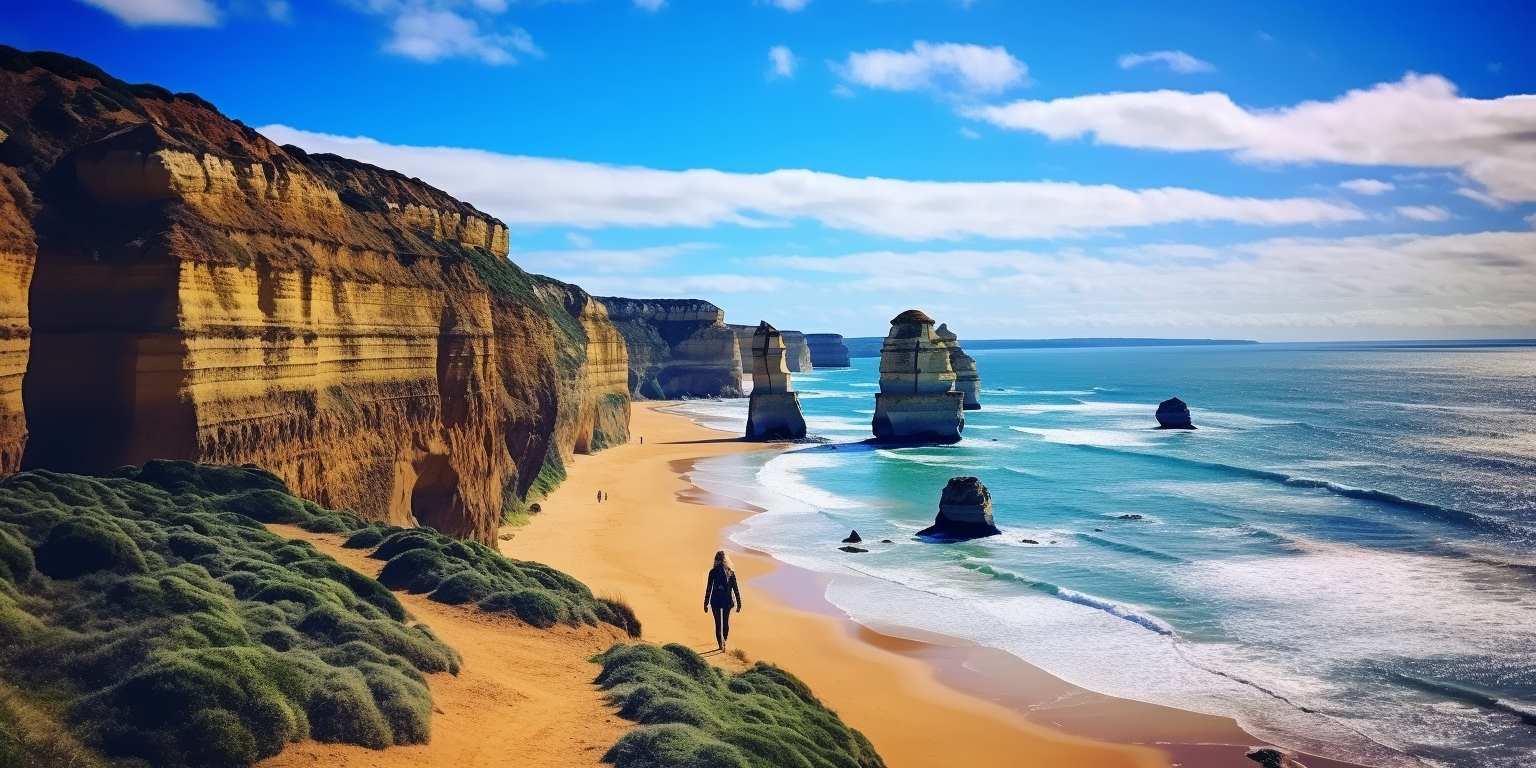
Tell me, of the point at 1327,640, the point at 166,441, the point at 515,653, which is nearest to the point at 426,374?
the point at 166,441

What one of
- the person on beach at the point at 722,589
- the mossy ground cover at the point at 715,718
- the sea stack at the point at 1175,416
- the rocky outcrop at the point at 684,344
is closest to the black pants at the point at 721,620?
the person on beach at the point at 722,589

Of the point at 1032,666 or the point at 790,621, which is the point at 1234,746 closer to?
the point at 1032,666

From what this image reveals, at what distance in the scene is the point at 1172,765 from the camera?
16016 mm

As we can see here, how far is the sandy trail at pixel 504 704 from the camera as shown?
10.4 metres

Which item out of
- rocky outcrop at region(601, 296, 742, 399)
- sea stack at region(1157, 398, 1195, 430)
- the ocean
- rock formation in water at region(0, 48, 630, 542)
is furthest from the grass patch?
rocky outcrop at region(601, 296, 742, 399)

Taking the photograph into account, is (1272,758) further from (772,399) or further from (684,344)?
(684,344)

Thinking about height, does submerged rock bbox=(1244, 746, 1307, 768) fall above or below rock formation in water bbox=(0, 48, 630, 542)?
below

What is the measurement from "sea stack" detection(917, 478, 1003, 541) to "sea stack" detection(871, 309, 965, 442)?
31.4 meters

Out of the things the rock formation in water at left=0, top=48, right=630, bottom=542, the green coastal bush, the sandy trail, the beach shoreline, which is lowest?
the beach shoreline

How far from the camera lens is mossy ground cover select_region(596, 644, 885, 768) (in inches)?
428

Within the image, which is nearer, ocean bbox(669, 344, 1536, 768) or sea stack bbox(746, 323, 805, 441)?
ocean bbox(669, 344, 1536, 768)

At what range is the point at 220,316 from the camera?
19109mm

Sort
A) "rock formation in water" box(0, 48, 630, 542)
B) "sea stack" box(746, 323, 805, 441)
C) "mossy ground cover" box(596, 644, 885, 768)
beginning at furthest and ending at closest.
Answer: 1. "sea stack" box(746, 323, 805, 441)
2. "rock formation in water" box(0, 48, 630, 542)
3. "mossy ground cover" box(596, 644, 885, 768)

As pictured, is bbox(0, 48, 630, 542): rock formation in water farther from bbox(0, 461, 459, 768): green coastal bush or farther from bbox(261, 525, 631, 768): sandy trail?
bbox(261, 525, 631, 768): sandy trail
